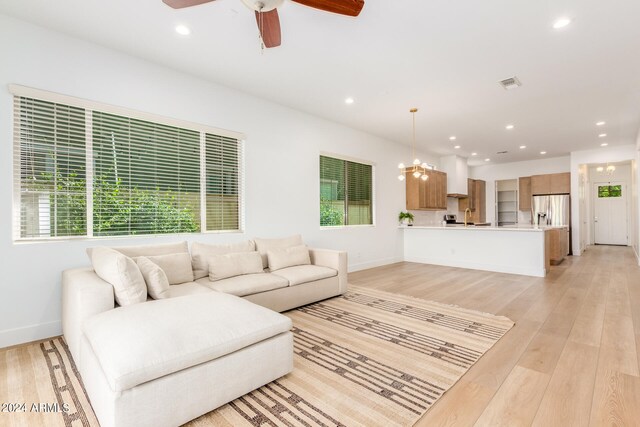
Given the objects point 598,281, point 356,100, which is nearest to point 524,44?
point 356,100

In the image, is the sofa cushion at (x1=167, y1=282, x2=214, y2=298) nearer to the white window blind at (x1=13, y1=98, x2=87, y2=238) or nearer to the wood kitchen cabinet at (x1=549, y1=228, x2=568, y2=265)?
the white window blind at (x1=13, y1=98, x2=87, y2=238)

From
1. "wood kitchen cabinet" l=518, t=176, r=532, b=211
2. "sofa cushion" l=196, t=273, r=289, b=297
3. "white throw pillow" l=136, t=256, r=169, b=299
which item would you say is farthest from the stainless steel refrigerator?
"white throw pillow" l=136, t=256, r=169, b=299

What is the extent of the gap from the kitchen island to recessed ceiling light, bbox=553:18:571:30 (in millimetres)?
3834

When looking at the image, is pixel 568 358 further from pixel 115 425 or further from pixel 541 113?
pixel 541 113

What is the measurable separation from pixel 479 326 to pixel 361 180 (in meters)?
3.89

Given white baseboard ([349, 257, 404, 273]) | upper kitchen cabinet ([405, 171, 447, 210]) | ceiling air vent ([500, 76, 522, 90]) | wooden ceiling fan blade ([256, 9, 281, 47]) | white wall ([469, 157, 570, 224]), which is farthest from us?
white wall ([469, 157, 570, 224])

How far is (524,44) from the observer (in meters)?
3.10

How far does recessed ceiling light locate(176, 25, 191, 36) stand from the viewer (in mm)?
2889

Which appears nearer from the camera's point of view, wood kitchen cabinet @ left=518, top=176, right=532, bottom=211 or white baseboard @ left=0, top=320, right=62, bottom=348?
white baseboard @ left=0, top=320, right=62, bottom=348

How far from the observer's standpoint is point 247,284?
3.29 m

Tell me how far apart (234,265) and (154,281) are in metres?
1.02

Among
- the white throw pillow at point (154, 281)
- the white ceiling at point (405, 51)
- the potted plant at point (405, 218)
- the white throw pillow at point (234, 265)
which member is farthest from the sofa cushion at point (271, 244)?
the potted plant at point (405, 218)

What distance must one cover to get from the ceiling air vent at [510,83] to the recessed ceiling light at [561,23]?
1043 mm

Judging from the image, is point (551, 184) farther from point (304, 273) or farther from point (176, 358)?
point (176, 358)
